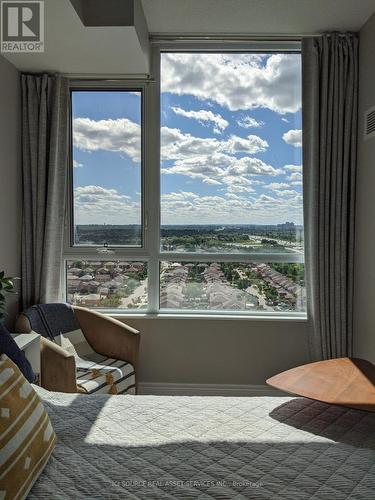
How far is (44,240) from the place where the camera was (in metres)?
3.19

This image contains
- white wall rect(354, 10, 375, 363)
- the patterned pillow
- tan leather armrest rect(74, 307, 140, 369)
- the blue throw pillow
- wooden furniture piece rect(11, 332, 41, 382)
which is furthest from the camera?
tan leather armrest rect(74, 307, 140, 369)

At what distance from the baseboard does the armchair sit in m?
0.42

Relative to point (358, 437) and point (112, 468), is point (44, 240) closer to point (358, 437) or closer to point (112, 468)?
point (112, 468)

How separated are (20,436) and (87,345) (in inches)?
74.0

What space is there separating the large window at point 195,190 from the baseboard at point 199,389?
561 millimetres

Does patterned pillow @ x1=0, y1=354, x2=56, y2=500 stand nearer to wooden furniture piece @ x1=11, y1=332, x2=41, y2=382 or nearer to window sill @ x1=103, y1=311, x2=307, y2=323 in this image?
wooden furniture piece @ x1=11, y1=332, x2=41, y2=382

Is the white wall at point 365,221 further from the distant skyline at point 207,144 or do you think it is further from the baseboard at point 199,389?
the baseboard at point 199,389

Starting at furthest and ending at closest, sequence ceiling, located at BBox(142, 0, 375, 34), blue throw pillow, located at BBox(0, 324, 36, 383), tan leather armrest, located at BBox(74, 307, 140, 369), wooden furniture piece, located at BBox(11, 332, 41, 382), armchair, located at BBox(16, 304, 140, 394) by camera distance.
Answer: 1. tan leather armrest, located at BBox(74, 307, 140, 369)
2. ceiling, located at BBox(142, 0, 375, 34)
3. armchair, located at BBox(16, 304, 140, 394)
4. wooden furniture piece, located at BBox(11, 332, 41, 382)
5. blue throw pillow, located at BBox(0, 324, 36, 383)

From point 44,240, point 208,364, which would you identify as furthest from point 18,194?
point 208,364

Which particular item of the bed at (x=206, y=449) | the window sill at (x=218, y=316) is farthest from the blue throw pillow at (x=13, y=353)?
the window sill at (x=218, y=316)

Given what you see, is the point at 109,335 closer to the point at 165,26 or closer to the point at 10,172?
the point at 10,172

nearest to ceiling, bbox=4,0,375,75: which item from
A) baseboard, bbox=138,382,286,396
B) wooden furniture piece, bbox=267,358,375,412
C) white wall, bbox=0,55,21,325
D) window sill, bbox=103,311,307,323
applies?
white wall, bbox=0,55,21,325

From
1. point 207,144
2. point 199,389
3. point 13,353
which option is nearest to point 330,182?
point 207,144

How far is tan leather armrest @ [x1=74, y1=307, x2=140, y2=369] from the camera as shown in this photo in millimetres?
2971
